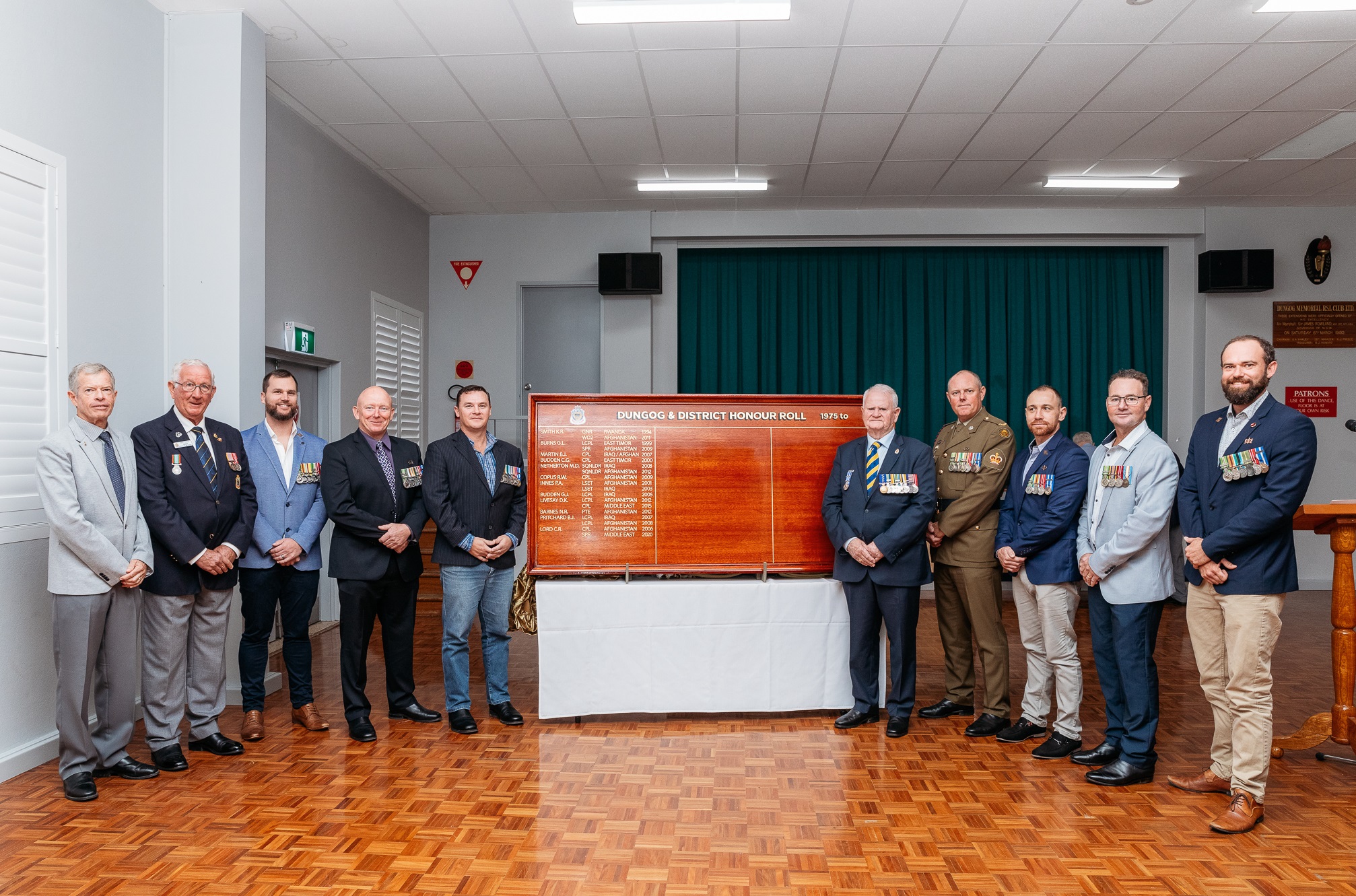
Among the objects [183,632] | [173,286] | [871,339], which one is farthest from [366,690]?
[871,339]

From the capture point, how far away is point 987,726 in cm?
375

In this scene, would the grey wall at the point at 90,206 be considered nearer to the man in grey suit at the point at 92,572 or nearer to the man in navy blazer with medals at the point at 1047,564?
the man in grey suit at the point at 92,572

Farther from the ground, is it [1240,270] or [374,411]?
[1240,270]

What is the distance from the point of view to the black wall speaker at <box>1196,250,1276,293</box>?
7.35 m

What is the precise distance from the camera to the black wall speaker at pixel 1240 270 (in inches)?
289

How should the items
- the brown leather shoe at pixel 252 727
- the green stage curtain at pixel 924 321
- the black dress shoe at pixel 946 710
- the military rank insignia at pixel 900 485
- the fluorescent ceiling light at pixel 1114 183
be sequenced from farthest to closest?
the green stage curtain at pixel 924 321, the fluorescent ceiling light at pixel 1114 183, the black dress shoe at pixel 946 710, the military rank insignia at pixel 900 485, the brown leather shoe at pixel 252 727

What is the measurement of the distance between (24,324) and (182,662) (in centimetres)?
146

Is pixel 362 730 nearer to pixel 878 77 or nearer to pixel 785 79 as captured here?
pixel 785 79

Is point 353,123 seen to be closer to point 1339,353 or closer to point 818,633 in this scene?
point 818,633

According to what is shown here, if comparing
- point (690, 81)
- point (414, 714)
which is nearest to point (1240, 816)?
point (414, 714)

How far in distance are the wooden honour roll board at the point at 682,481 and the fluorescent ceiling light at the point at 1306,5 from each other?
2698mm

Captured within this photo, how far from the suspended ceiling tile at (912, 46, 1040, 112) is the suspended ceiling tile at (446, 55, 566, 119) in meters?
2.24

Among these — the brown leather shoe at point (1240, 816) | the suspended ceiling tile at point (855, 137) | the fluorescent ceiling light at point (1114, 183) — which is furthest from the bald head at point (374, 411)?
the fluorescent ceiling light at point (1114, 183)

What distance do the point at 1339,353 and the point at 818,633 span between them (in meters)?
6.61
